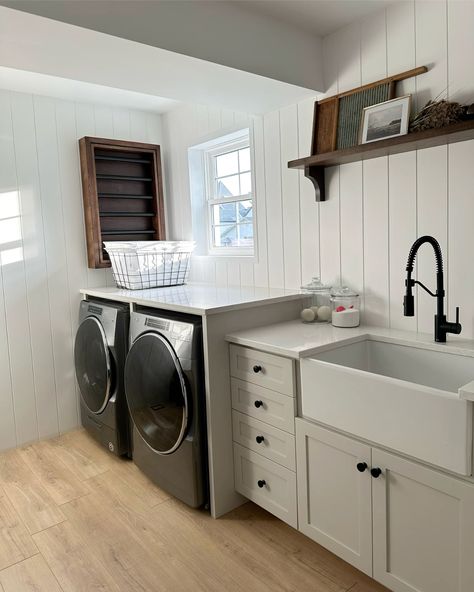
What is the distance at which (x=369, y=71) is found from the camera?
7.06ft

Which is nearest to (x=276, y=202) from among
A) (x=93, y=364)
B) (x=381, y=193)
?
(x=381, y=193)

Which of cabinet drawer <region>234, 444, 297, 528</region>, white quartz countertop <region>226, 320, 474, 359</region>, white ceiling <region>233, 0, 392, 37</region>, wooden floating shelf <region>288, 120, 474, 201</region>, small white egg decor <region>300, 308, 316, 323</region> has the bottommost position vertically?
cabinet drawer <region>234, 444, 297, 528</region>

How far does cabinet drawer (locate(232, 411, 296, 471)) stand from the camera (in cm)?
192

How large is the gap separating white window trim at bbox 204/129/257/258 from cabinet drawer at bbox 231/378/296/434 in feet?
3.42

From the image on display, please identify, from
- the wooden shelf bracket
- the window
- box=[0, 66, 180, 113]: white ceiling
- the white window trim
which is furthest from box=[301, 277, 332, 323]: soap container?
box=[0, 66, 180, 113]: white ceiling

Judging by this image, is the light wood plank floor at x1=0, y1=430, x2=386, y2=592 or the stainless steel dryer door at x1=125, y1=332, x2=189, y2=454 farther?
the stainless steel dryer door at x1=125, y1=332, x2=189, y2=454

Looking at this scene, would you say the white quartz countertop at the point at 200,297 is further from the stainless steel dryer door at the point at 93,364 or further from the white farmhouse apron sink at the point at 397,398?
the white farmhouse apron sink at the point at 397,398

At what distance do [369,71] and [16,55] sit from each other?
5.00ft

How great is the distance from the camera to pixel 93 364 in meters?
2.89

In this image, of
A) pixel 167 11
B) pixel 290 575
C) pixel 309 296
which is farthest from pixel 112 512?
pixel 167 11

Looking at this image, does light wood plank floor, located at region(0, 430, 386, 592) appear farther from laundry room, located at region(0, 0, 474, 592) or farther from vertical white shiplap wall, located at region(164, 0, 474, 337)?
vertical white shiplap wall, located at region(164, 0, 474, 337)

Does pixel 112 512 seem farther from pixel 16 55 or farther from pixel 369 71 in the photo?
pixel 369 71

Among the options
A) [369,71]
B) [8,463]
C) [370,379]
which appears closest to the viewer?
[370,379]

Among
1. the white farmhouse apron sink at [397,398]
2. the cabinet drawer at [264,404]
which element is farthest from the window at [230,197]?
the white farmhouse apron sink at [397,398]
